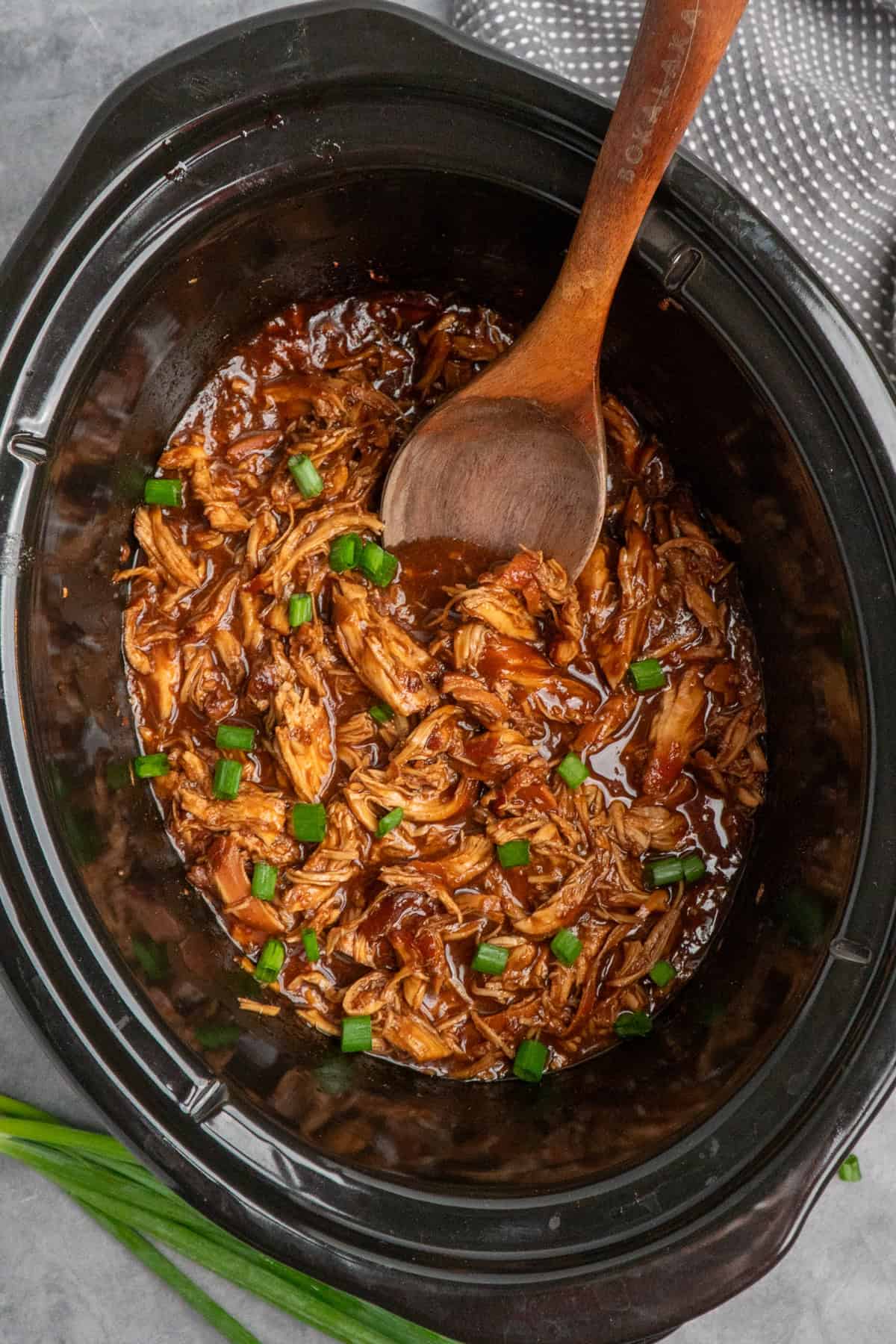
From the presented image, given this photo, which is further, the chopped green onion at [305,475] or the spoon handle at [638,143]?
the chopped green onion at [305,475]

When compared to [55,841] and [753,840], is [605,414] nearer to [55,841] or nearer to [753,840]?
[753,840]

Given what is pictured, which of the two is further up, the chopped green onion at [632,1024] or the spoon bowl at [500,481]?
the spoon bowl at [500,481]

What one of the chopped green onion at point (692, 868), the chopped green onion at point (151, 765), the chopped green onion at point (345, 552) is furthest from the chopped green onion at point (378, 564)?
the chopped green onion at point (692, 868)

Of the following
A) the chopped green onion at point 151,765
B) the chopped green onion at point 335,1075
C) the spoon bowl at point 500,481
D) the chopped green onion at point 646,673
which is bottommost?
the chopped green onion at point 335,1075

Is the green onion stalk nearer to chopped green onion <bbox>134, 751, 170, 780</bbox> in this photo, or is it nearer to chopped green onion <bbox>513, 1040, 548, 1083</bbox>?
chopped green onion <bbox>513, 1040, 548, 1083</bbox>

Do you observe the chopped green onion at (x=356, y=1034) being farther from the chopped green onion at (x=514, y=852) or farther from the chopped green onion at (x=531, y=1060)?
the chopped green onion at (x=514, y=852)

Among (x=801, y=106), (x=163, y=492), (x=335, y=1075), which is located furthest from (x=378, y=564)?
(x=801, y=106)

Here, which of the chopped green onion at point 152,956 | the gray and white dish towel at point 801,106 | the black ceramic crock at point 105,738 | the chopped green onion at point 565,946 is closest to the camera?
the black ceramic crock at point 105,738
